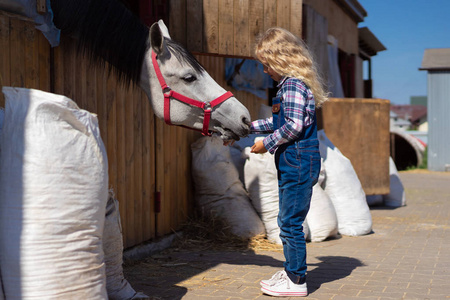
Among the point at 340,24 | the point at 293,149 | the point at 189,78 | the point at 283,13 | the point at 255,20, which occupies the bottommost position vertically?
the point at 293,149

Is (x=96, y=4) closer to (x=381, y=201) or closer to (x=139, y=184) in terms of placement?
(x=139, y=184)

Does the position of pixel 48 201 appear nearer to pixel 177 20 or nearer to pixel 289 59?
pixel 289 59

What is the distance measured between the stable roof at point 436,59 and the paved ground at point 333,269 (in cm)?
1201

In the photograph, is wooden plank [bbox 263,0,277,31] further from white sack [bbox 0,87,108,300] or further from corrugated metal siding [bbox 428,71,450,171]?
corrugated metal siding [bbox 428,71,450,171]

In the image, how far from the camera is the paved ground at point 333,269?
11.5 ft

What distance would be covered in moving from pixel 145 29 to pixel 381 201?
6.10 meters

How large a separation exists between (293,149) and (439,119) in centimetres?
1504

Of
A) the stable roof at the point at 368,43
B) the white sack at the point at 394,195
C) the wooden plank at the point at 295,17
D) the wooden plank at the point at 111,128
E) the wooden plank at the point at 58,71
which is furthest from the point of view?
the stable roof at the point at 368,43

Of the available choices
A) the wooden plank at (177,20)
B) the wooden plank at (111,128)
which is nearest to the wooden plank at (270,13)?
the wooden plank at (177,20)

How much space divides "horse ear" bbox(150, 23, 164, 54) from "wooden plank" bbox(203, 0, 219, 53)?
1501 millimetres

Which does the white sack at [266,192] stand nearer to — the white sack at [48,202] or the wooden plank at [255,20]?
the wooden plank at [255,20]

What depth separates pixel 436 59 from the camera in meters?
17.2

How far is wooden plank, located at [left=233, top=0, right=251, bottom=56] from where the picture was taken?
4934 mm

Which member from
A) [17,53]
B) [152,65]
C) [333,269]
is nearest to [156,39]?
[152,65]
